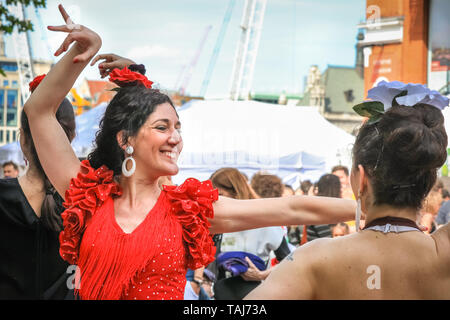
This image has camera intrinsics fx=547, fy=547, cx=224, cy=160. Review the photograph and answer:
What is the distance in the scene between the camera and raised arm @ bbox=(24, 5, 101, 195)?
2174mm

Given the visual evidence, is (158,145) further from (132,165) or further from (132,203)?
(132,203)

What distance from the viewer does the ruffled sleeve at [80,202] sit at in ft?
7.09

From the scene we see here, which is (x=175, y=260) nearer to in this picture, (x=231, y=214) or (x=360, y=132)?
(x=231, y=214)

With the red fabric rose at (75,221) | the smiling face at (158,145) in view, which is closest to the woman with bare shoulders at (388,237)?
the smiling face at (158,145)

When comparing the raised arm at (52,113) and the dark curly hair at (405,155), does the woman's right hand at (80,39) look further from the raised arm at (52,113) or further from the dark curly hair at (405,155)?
the dark curly hair at (405,155)

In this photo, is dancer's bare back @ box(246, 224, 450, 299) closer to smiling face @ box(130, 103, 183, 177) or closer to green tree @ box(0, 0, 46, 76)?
smiling face @ box(130, 103, 183, 177)

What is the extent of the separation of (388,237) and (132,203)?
3.73ft

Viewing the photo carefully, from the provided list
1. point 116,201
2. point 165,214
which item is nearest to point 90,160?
point 116,201

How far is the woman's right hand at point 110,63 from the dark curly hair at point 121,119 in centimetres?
15

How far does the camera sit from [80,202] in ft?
7.18

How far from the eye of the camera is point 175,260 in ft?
6.94

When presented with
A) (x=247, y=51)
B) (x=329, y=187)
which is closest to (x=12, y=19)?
(x=329, y=187)

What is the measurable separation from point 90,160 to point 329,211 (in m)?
1.05

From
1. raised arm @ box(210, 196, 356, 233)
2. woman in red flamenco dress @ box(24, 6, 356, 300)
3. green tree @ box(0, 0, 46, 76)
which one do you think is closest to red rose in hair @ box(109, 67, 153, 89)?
woman in red flamenco dress @ box(24, 6, 356, 300)
